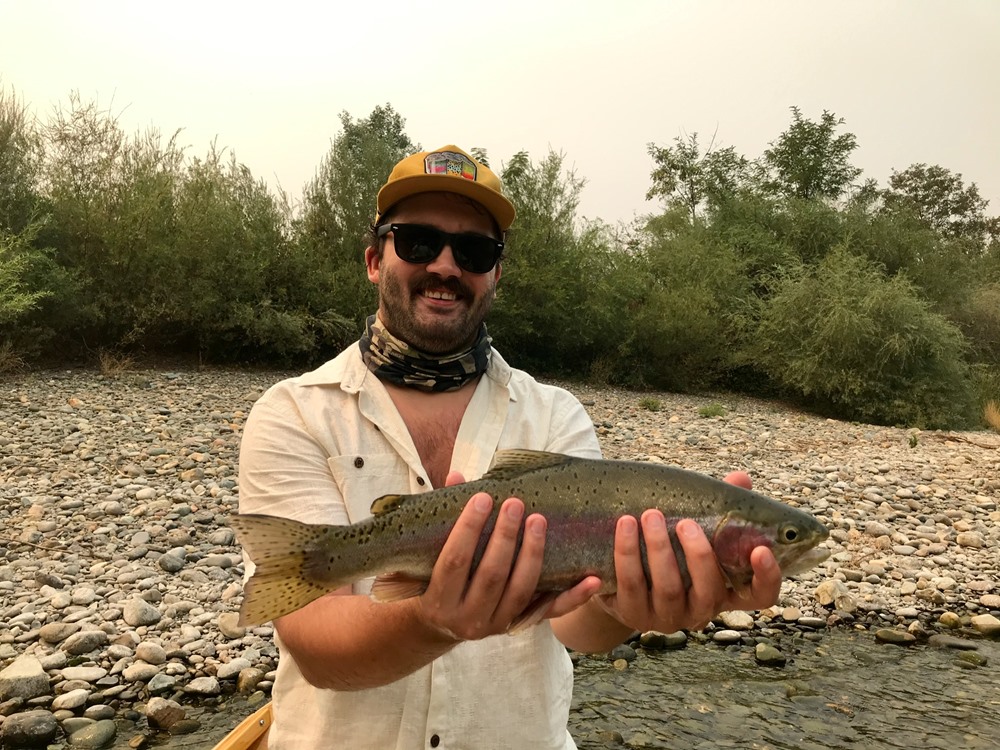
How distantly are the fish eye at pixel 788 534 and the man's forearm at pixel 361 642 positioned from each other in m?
1.07

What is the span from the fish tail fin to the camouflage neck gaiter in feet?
2.64

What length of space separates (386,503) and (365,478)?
39 centimetres

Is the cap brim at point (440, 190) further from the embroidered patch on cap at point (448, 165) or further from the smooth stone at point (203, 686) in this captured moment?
the smooth stone at point (203, 686)

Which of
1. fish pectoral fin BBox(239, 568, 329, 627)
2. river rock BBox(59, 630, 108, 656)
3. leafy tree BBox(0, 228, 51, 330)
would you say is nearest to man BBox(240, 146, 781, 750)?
fish pectoral fin BBox(239, 568, 329, 627)

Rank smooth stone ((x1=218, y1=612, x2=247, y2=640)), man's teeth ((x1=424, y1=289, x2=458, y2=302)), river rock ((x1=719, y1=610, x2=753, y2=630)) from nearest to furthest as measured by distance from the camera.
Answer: man's teeth ((x1=424, y1=289, x2=458, y2=302)) → smooth stone ((x1=218, y1=612, x2=247, y2=640)) → river rock ((x1=719, y1=610, x2=753, y2=630))

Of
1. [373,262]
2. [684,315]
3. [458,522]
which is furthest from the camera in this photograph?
[684,315]

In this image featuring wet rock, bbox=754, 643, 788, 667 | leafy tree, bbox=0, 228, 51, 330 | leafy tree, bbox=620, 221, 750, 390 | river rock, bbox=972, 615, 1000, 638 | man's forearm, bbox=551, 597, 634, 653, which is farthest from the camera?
leafy tree, bbox=620, 221, 750, 390

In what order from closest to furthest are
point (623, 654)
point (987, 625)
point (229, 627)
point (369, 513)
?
point (369, 513)
point (229, 627)
point (623, 654)
point (987, 625)

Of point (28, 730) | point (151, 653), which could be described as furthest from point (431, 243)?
point (151, 653)

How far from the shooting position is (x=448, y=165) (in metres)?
2.93

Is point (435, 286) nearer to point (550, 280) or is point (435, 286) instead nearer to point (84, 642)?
point (84, 642)

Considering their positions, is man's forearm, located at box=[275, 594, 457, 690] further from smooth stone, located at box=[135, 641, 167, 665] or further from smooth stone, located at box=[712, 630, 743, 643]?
smooth stone, located at box=[712, 630, 743, 643]

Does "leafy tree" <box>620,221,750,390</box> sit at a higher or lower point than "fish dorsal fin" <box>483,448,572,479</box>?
higher

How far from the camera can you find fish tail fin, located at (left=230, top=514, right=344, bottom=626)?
220 cm
